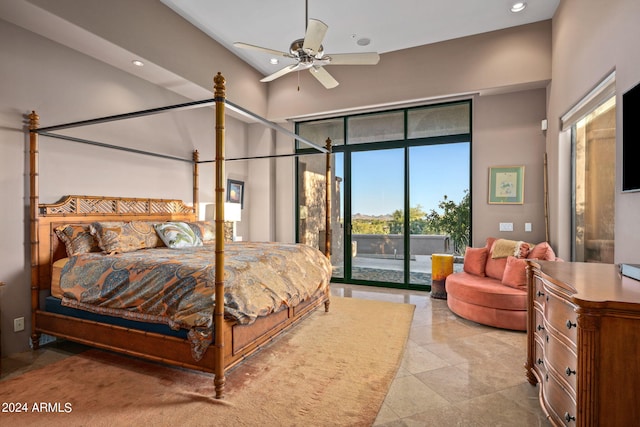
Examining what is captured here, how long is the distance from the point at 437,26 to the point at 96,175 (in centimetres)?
464

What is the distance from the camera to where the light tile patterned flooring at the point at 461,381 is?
1970mm

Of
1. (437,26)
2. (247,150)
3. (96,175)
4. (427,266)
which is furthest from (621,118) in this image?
(247,150)

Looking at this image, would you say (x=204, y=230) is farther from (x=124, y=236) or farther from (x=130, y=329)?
(x=130, y=329)

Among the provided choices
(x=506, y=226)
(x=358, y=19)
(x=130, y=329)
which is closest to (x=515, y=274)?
(x=506, y=226)

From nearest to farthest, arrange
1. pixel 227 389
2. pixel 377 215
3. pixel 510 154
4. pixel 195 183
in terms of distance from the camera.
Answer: pixel 227 389, pixel 510 154, pixel 195 183, pixel 377 215

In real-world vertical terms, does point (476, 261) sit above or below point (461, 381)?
above

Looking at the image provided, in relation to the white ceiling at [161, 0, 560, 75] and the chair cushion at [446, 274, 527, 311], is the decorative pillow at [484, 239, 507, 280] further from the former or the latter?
the white ceiling at [161, 0, 560, 75]

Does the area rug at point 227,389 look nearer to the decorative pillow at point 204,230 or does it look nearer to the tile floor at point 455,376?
the tile floor at point 455,376

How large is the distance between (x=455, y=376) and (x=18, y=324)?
384 cm

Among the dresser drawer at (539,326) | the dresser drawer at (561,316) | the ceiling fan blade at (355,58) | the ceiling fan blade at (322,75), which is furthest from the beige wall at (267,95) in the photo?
the ceiling fan blade at (355,58)

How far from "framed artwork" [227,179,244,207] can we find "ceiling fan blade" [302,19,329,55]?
10.5ft

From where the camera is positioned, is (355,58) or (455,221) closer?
(355,58)

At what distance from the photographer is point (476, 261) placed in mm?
4152

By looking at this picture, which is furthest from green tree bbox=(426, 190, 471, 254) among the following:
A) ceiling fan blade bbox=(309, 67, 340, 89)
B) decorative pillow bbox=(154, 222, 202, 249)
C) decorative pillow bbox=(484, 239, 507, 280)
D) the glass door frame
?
decorative pillow bbox=(154, 222, 202, 249)
